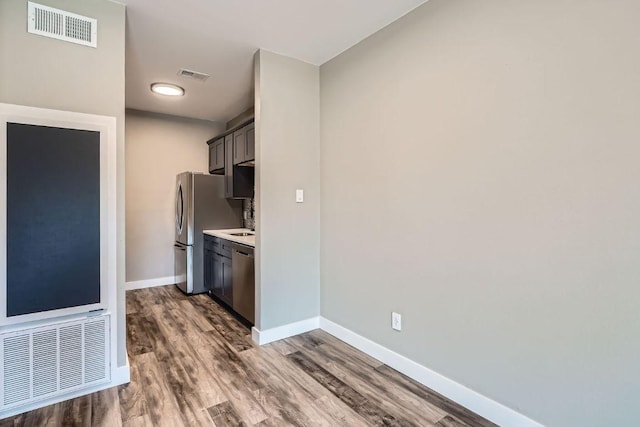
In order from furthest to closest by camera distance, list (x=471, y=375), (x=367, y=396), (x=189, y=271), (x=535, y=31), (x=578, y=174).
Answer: (x=189, y=271), (x=367, y=396), (x=471, y=375), (x=535, y=31), (x=578, y=174)

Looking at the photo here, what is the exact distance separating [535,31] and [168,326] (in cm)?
367

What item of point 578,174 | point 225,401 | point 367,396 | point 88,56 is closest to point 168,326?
point 225,401

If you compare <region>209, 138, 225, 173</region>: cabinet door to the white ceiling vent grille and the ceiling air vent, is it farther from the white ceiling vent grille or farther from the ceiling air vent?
the white ceiling vent grille

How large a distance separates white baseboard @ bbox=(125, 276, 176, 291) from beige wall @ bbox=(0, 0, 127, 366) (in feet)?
8.76

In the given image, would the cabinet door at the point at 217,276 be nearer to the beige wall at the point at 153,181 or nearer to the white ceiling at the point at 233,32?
the beige wall at the point at 153,181

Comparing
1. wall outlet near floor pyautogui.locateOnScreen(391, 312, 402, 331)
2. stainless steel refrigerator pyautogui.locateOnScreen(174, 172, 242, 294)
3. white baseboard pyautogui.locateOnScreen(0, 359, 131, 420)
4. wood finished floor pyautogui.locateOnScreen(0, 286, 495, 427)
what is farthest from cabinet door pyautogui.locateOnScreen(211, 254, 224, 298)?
wall outlet near floor pyautogui.locateOnScreen(391, 312, 402, 331)

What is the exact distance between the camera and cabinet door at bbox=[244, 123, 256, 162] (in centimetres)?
356

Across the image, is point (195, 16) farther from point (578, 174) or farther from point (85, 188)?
point (578, 174)

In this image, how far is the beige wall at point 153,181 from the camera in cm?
453

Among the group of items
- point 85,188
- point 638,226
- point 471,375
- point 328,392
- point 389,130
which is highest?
point 389,130

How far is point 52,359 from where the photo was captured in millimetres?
1887

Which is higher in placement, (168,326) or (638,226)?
(638,226)

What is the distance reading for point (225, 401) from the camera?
2000 millimetres

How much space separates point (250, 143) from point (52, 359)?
8.25ft
